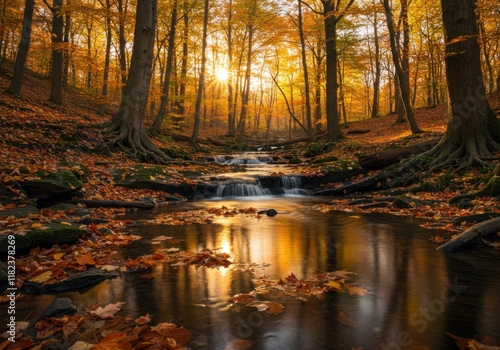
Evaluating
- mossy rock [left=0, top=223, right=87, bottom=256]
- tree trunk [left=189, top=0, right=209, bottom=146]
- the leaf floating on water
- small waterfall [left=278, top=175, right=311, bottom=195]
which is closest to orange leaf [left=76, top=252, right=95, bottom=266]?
mossy rock [left=0, top=223, right=87, bottom=256]

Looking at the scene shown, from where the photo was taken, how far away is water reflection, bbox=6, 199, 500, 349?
106 inches

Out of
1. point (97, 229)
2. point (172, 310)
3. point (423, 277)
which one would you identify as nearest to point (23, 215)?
point (97, 229)

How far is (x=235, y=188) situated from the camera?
41.2 feet

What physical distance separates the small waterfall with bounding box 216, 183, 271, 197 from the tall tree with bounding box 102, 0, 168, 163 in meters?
3.53

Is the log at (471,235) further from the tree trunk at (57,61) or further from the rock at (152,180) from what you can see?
the tree trunk at (57,61)

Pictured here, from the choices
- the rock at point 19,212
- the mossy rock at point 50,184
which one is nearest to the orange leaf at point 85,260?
the rock at point 19,212

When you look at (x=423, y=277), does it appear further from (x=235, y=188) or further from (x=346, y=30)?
(x=346, y=30)

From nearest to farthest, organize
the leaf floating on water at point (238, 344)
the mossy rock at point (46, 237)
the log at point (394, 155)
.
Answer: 1. the leaf floating on water at point (238, 344)
2. the mossy rock at point (46, 237)
3. the log at point (394, 155)

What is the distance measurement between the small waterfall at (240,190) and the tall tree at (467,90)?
6.62 meters

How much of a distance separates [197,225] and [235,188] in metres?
5.40

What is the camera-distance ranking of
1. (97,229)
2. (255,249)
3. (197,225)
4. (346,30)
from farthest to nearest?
1. (346,30)
2. (197,225)
3. (97,229)
4. (255,249)

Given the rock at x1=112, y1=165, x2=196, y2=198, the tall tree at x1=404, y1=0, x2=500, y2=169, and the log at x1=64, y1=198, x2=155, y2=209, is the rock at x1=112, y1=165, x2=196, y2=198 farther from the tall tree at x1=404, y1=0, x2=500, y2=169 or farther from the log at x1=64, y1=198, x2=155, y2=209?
the tall tree at x1=404, y1=0, x2=500, y2=169

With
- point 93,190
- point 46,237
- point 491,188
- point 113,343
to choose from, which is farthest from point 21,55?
point 491,188

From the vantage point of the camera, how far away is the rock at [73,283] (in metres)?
3.53
